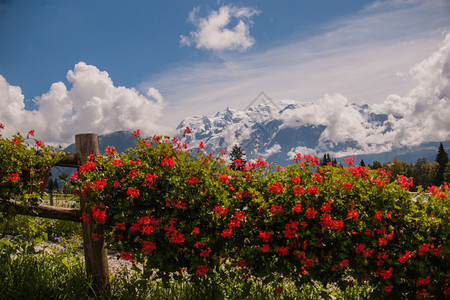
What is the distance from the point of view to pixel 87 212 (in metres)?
4.40

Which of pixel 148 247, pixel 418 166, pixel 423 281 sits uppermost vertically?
pixel 148 247

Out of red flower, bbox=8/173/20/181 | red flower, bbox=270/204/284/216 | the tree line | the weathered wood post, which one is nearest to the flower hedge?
red flower, bbox=270/204/284/216

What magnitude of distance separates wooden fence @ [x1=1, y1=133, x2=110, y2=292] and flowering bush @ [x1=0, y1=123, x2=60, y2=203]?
0.18 meters

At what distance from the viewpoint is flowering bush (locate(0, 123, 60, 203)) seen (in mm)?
4465

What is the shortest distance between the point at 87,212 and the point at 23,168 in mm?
1196

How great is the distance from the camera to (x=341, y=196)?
363 centimetres

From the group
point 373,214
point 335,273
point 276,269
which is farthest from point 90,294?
point 373,214

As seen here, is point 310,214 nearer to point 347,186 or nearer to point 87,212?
point 347,186

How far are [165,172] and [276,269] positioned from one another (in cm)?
182

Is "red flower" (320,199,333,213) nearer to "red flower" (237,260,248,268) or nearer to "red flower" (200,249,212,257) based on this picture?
"red flower" (237,260,248,268)

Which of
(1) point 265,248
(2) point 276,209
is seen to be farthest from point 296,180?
(1) point 265,248

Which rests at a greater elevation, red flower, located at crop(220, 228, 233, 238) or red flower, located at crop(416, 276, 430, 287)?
red flower, located at crop(220, 228, 233, 238)

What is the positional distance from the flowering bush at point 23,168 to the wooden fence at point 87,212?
180mm

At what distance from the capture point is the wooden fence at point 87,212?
4.46m
